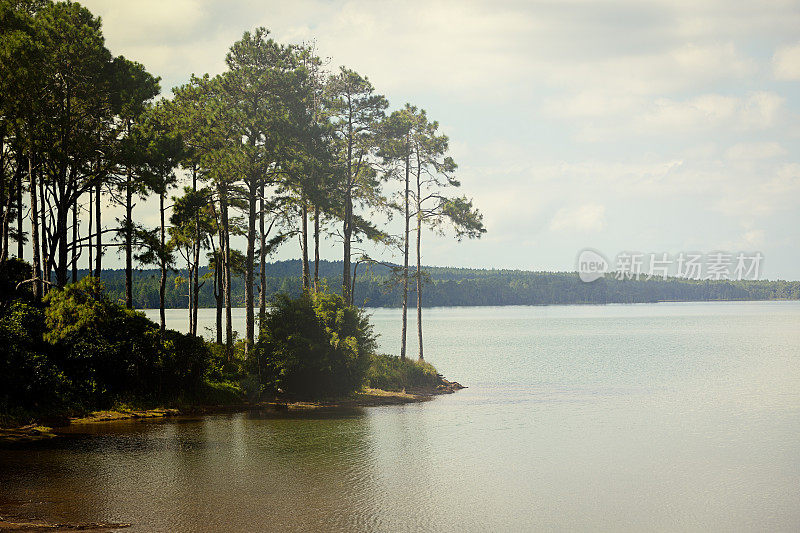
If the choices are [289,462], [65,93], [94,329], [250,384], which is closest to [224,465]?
[289,462]

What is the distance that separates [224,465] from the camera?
19.8 m

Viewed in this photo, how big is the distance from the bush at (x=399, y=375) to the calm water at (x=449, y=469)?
3706 mm

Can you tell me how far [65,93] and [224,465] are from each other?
17.9 meters

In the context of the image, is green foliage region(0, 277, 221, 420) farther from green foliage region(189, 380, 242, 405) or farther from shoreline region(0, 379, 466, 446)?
shoreline region(0, 379, 466, 446)

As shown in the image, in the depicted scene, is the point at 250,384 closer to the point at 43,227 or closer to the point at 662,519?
the point at 43,227

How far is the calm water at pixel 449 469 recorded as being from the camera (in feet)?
49.8

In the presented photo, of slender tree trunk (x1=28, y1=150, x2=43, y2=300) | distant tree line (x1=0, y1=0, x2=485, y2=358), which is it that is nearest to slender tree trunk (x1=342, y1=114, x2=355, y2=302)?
distant tree line (x1=0, y1=0, x2=485, y2=358)

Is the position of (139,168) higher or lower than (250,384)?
higher

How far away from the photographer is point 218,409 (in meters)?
30.7

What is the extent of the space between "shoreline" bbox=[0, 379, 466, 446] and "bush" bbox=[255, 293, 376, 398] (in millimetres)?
797

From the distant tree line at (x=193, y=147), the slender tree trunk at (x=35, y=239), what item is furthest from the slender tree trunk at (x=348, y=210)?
the slender tree trunk at (x=35, y=239)

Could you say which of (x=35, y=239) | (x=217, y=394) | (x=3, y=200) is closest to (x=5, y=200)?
(x=3, y=200)

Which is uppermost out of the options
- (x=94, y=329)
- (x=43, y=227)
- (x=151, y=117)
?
(x=151, y=117)

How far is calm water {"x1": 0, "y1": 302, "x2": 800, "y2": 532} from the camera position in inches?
597
